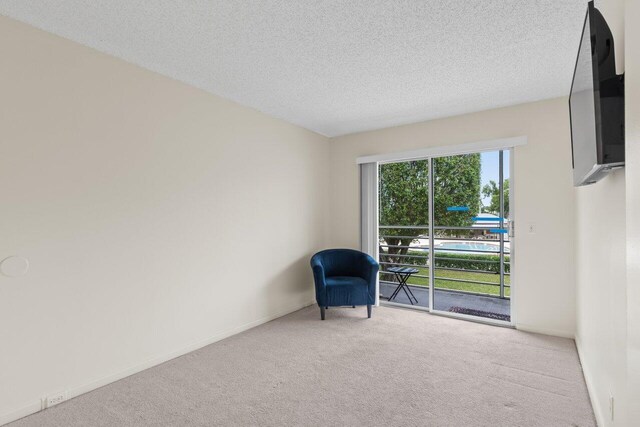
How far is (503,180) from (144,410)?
4.70 meters

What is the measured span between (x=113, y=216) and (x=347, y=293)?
8.36 ft

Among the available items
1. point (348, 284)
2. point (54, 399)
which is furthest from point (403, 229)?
point (54, 399)

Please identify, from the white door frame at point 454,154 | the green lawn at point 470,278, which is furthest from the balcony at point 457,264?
the white door frame at point 454,154

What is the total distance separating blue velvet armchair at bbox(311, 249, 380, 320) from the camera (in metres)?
3.83

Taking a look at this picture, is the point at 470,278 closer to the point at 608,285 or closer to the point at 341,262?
the point at 341,262

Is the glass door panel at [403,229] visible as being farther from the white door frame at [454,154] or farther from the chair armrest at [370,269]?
the chair armrest at [370,269]

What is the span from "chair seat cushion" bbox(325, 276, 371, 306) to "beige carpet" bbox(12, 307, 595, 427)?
465 mm

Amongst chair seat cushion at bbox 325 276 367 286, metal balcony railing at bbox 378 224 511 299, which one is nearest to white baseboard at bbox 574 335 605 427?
metal balcony railing at bbox 378 224 511 299

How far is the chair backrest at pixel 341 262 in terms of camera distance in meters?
4.34

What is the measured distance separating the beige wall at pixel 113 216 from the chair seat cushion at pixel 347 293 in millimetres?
802

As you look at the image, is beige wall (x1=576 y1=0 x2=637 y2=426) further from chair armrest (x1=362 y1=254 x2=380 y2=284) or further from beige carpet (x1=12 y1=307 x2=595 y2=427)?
chair armrest (x1=362 y1=254 x2=380 y2=284)

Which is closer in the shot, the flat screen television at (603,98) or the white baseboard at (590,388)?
the flat screen television at (603,98)

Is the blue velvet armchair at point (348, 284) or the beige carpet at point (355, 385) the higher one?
the blue velvet armchair at point (348, 284)

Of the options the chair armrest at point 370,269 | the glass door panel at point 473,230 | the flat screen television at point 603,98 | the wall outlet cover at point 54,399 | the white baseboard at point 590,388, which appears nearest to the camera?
the flat screen television at point 603,98
